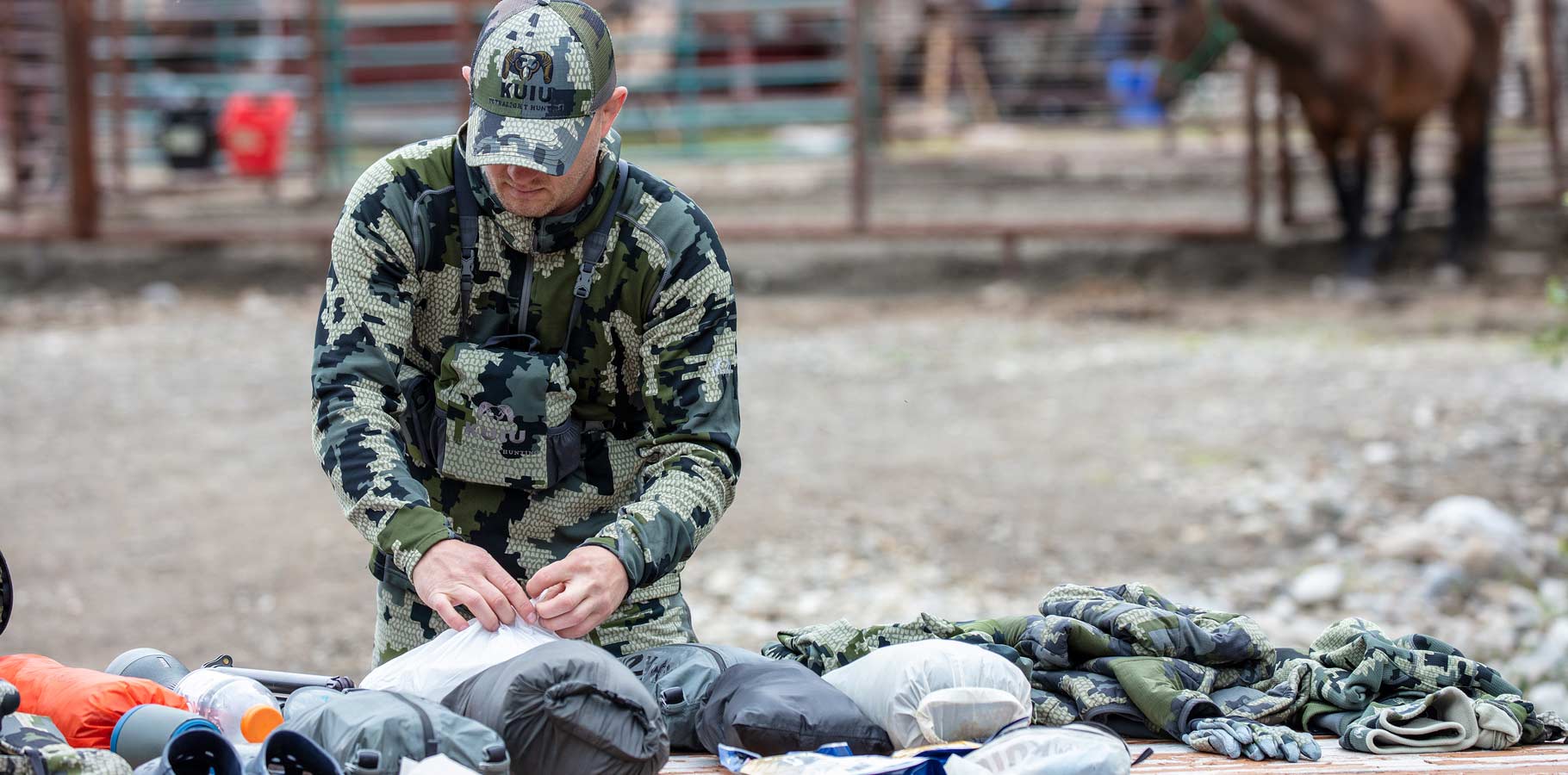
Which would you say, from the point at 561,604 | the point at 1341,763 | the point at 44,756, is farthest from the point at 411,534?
the point at 1341,763

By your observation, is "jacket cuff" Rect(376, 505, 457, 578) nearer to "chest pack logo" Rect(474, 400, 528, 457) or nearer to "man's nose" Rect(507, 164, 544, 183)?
"chest pack logo" Rect(474, 400, 528, 457)

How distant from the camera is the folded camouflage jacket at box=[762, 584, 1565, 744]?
8.18 feet

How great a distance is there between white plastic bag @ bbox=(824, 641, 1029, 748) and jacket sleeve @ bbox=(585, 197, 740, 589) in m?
0.35

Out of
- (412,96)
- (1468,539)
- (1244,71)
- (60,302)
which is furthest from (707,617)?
(412,96)

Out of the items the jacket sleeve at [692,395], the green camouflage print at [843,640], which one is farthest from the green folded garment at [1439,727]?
the jacket sleeve at [692,395]

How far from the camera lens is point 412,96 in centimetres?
1472

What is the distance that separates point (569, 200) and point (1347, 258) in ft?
31.0

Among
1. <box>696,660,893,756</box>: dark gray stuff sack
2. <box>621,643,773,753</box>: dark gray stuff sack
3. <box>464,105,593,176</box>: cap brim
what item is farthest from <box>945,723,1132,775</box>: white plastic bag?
<box>464,105,593,176</box>: cap brim

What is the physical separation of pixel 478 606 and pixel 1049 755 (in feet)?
2.63

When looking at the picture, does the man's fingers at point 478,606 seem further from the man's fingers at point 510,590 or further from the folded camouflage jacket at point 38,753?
the folded camouflage jacket at point 38,753

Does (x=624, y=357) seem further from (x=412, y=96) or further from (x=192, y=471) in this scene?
(x=412, y=96)

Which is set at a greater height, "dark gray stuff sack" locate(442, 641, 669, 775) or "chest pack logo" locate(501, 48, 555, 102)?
"chest pack logo" locate(501, 48, 555, 102)

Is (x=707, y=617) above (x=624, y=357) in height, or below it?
below

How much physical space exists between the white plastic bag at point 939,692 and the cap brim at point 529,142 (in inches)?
34.3
